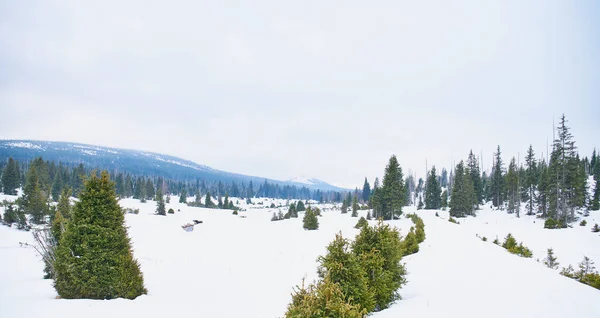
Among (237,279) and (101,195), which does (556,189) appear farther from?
(101,195)

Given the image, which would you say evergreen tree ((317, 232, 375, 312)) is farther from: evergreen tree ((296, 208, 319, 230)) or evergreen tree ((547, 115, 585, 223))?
evergreen tree ((547, 115, 585, 223))

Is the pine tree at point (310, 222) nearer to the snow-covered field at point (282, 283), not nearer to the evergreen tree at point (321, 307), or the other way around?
the snow-covered field at point (282, 283)

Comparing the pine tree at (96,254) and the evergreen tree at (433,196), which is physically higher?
the evergreen tree at (433,196)

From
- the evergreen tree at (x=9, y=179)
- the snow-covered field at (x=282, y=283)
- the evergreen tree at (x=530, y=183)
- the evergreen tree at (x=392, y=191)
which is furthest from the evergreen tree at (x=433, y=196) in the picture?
the evergreen tree at (x=9, y=179)

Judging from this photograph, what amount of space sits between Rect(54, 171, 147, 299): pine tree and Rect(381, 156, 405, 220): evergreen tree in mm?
33768

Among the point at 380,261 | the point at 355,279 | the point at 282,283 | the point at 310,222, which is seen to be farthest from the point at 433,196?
the point at 355,279

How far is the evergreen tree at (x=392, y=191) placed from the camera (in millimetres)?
38469

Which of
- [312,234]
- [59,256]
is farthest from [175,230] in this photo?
[59,256]

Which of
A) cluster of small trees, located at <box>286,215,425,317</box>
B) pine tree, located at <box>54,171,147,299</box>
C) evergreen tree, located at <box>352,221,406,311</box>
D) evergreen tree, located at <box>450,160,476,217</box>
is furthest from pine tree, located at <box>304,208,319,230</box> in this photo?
evergreen tree, located at <box>450,160,476,217</box>

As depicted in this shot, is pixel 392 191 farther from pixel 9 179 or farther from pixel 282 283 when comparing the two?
pixel 9 179

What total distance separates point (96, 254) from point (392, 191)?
34748 mm

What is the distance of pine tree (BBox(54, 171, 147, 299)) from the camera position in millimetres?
8594

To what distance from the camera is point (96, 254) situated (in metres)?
8.77

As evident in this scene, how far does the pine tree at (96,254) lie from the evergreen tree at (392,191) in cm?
3377
